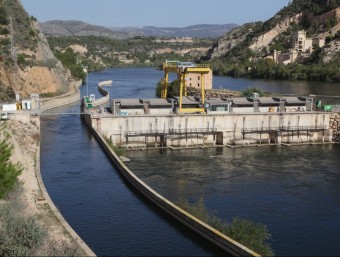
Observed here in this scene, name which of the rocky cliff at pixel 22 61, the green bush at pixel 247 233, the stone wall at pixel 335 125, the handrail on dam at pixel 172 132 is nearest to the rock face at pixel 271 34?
the rocky cliff at pixel 22 61

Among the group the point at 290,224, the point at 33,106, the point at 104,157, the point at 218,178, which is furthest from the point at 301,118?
the point at 33,106

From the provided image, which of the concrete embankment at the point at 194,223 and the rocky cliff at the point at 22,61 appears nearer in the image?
the concrete embankment at the point at 194,223

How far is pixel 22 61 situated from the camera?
72.2 meters

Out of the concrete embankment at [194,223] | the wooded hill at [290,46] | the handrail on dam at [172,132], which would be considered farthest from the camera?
the wooded hill at [290,46]

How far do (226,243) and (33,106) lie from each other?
43.6 m

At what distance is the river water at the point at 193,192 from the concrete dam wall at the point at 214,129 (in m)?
1.95

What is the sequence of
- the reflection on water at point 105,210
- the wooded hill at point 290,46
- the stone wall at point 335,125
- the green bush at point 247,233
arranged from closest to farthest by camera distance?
the green bush at point 247,233 < the reflection on water at point 105,210 < the stone wall at point 335,125 < the wooded hill at point 290,46

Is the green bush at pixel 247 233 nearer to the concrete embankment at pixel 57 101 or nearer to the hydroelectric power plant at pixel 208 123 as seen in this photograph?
the hydroelectric power plant at pixel 208 123

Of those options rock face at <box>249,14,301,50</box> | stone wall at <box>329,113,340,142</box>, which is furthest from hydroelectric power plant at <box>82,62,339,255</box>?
rock face at <box>249,14,301,50</box>

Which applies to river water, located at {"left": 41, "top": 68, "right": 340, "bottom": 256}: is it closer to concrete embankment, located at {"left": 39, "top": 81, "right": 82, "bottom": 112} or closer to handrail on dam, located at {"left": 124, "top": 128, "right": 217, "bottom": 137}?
handrail on dam, located at {"left": 124, "top": 128, "right": 217, "bottom": 137}

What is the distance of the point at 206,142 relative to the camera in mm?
48844

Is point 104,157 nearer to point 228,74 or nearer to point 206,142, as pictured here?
point 206,142

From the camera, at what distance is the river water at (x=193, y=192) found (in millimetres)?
25250

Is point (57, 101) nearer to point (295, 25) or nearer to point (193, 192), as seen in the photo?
point (193, 192)
